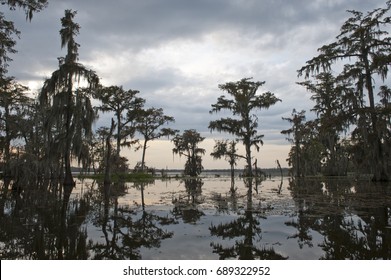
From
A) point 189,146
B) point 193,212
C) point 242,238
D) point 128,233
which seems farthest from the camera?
point 189,146

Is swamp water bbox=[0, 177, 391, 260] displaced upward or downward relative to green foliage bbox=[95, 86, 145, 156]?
downward

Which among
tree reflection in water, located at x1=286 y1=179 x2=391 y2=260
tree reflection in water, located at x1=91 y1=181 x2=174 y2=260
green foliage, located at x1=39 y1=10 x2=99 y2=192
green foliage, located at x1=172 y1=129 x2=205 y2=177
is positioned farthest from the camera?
green foliage, located at x1=172 y1=129 x2=205 y2=177

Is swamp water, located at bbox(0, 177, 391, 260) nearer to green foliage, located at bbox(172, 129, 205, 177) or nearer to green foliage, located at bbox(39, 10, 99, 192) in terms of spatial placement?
green foliage, located at bbox(39, 10, 99, 192)

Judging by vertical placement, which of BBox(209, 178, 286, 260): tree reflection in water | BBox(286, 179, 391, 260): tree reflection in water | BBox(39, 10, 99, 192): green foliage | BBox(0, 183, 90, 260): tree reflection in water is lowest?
BBox(209, 178, 286, 260): tree reflection in water

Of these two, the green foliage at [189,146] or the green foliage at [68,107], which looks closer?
A: the green foliage at [68,107]

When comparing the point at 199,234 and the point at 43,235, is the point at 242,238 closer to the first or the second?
the point at 199,234

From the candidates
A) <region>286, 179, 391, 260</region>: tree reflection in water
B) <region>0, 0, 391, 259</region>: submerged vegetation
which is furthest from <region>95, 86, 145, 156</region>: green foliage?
<region>286, 179, 391, 260</region>: tree reflection in water

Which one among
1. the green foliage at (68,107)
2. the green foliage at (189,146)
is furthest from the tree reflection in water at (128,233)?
the green foliage at (189,146)

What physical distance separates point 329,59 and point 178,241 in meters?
20.2

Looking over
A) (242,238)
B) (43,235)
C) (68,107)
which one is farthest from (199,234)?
(68,107)

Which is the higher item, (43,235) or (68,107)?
(68,107)

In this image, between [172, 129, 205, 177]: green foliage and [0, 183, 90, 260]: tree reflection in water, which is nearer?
[0, 183, 90, 260]: tree reflection in water

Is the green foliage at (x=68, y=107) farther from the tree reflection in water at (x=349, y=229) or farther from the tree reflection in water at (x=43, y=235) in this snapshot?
the tree reflection in water at (x=349, y=229)

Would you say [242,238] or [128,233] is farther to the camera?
[128,233]
